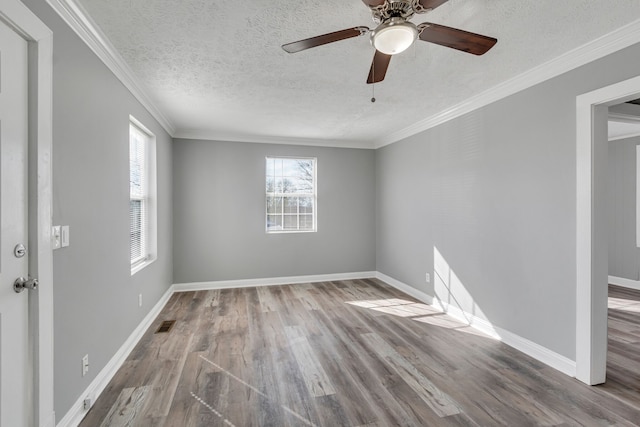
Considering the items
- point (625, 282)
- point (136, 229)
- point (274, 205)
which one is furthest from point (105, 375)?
point (625, 282)

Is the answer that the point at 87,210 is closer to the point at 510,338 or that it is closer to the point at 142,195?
the point at 142,195

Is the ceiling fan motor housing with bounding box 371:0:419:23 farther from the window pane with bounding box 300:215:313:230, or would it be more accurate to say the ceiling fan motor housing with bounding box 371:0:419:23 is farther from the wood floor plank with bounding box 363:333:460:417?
the window pane with bounding box 300:215:313:230

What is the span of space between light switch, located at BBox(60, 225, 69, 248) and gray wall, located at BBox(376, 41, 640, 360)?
339 cm

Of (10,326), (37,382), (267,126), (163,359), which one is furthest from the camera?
(267,126)

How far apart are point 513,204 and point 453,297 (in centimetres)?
134

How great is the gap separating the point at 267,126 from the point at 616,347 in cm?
451

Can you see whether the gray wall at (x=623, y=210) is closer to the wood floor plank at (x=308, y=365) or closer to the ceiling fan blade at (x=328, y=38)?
the wood floor plank at (x=308, y=365)

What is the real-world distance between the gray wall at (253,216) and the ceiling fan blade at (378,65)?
10.2 feet

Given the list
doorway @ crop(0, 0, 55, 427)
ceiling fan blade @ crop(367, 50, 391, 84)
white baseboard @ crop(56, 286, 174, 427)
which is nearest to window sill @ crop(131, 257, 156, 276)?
white baseboard @ crop(56, 286, 174, 427)

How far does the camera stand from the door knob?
1.28m

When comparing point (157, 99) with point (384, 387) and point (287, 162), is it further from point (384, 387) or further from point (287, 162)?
point (384, 387)

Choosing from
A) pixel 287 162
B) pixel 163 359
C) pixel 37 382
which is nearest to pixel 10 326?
pixel 37 382

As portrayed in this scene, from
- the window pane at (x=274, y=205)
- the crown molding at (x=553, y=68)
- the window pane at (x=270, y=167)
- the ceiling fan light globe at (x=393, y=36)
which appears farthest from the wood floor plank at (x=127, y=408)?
the crown molding at (x=553, y=68)

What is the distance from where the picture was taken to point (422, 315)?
357 centimetres
